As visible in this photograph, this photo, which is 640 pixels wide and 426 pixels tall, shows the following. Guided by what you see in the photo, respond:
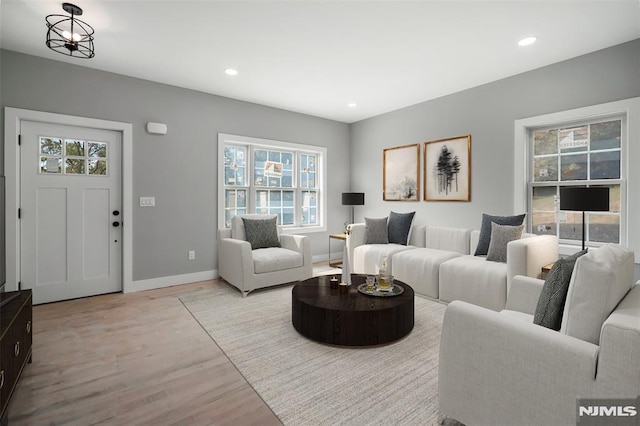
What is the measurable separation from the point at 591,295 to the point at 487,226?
2.56 m

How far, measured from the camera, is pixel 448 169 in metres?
4.46

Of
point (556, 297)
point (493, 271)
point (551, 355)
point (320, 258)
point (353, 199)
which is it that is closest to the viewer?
point (551, 355)

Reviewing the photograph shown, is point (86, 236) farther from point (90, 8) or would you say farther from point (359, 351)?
point (359, 351)

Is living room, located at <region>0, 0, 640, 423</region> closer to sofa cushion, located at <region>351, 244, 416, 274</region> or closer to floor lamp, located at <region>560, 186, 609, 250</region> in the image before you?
floor lamp, located at <region>560, 186, 609, 250</region>

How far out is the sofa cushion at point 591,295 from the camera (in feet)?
3.92

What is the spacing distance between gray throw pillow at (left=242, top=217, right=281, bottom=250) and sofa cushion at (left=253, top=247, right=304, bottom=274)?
9cm

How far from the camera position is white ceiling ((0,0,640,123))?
8.09 feet

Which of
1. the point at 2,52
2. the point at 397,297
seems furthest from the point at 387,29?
the point at 2,52

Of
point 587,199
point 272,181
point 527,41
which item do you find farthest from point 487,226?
point 272,181

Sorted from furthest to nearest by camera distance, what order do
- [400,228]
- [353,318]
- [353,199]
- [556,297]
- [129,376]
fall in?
[353,199], [400,228], [353,318], [129,376], [556,297]

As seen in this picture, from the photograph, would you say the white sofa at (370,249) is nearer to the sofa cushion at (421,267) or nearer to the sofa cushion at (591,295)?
the sofa cushion at (421,267)

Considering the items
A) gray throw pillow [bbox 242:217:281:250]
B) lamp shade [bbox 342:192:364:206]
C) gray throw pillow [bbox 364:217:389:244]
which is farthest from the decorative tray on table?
lamp shade [bbox 342:192:364:206]

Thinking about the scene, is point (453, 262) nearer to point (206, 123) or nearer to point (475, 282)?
point (475, 282)

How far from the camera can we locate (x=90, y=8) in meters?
2.46
